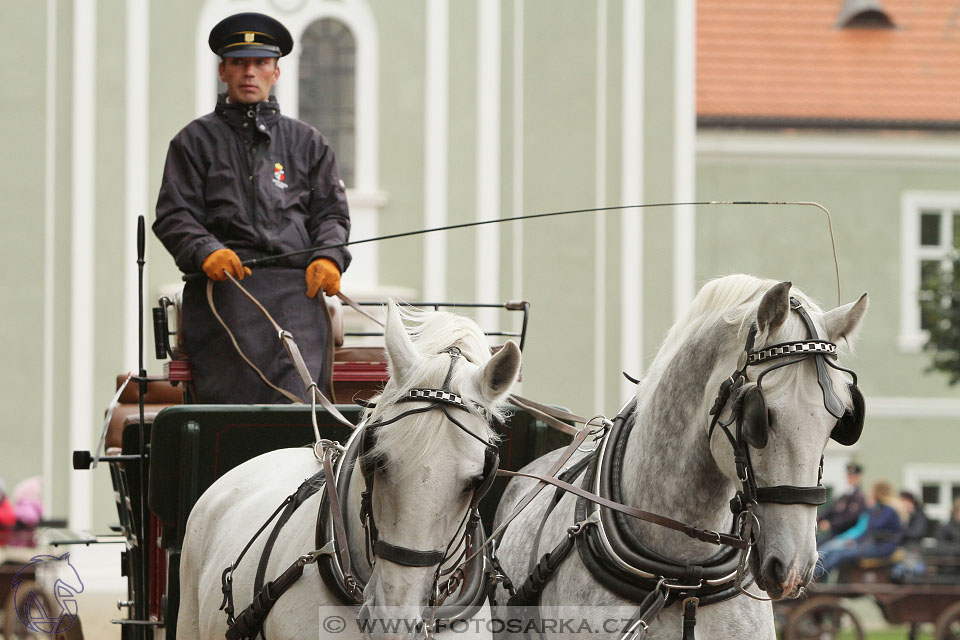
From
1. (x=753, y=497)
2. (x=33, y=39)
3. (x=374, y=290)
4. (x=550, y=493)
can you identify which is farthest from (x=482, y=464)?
(x=33, y=39)

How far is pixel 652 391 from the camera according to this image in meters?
3.87

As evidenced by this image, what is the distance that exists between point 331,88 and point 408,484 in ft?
37.3

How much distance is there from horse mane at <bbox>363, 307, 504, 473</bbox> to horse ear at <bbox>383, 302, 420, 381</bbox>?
12 millimetres

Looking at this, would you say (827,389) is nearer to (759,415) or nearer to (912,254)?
(759,415)

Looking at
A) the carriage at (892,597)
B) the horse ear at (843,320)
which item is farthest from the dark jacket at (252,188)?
the carriage at (892,597)

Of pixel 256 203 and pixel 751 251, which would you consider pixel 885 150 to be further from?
pixel 256 203

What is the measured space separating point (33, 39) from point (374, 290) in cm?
394

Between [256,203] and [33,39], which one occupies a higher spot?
[33,39]

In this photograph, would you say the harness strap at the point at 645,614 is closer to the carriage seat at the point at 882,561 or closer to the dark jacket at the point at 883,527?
the carriage seat at the point at 882,561

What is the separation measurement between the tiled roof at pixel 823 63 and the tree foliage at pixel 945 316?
428 cm

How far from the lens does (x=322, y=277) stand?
4734 millimetres

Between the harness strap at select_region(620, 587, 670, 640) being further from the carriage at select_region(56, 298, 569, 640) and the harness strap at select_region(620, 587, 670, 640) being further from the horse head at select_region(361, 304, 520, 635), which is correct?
the carriage at select_region(56, 298, 569, 640)

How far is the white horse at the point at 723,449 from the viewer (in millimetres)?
3354

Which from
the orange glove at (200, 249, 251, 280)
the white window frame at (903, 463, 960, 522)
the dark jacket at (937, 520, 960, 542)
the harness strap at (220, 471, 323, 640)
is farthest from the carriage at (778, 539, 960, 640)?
the harness strap at (220, 471, 323, 640)
